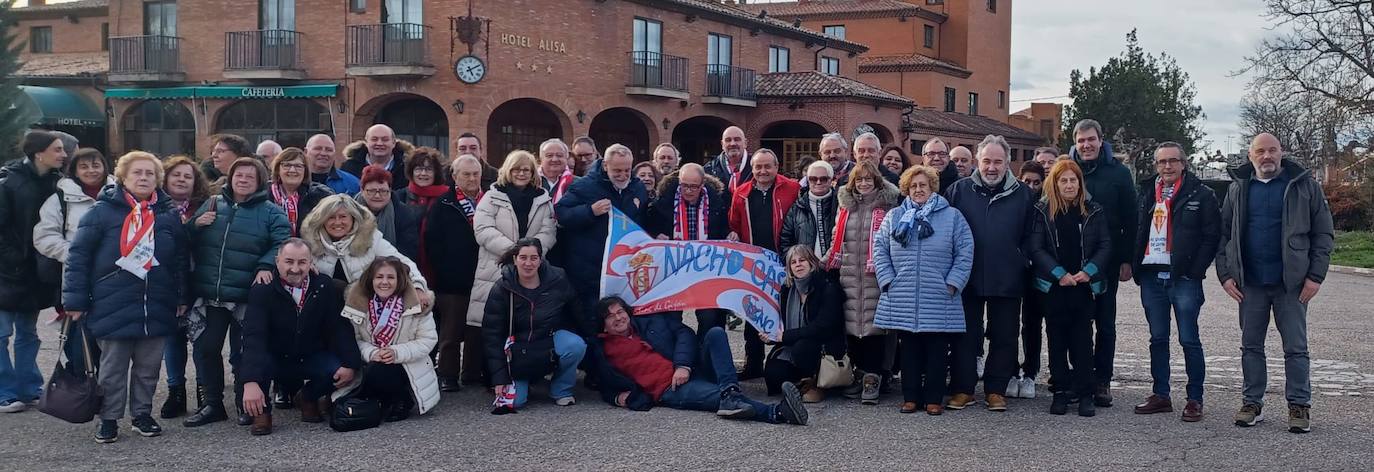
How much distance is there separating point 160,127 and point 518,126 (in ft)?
32.9

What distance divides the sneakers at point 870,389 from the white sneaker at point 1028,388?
44.7 inches

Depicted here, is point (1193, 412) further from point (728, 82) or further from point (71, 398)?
point (728, 82)

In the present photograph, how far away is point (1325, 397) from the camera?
315 inches

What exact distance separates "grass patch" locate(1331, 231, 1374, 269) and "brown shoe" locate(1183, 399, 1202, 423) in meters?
18.0

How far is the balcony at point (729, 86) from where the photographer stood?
36.0 m

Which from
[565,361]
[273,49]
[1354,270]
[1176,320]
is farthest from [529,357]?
[273,49]

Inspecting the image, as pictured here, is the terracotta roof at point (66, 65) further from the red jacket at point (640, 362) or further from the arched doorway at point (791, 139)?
the red jacket at point (640, 362)

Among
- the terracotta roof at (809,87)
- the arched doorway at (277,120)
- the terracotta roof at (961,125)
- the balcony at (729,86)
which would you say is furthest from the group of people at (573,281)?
the terracotta roof at (961,125)

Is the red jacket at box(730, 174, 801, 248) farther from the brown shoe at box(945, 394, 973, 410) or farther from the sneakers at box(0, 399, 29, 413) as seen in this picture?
the sneakers at box(0, 399, 29, 413)

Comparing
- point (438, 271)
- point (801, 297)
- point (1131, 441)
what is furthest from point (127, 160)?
point (1131, 441)

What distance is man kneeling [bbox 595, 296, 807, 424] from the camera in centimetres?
717

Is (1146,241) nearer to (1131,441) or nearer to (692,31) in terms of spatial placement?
(1131,441)

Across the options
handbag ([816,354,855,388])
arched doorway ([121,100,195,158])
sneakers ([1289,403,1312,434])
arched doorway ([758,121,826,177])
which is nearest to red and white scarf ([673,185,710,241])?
handbag ([816,354,855,388])

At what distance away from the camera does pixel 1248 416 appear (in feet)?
23.0
